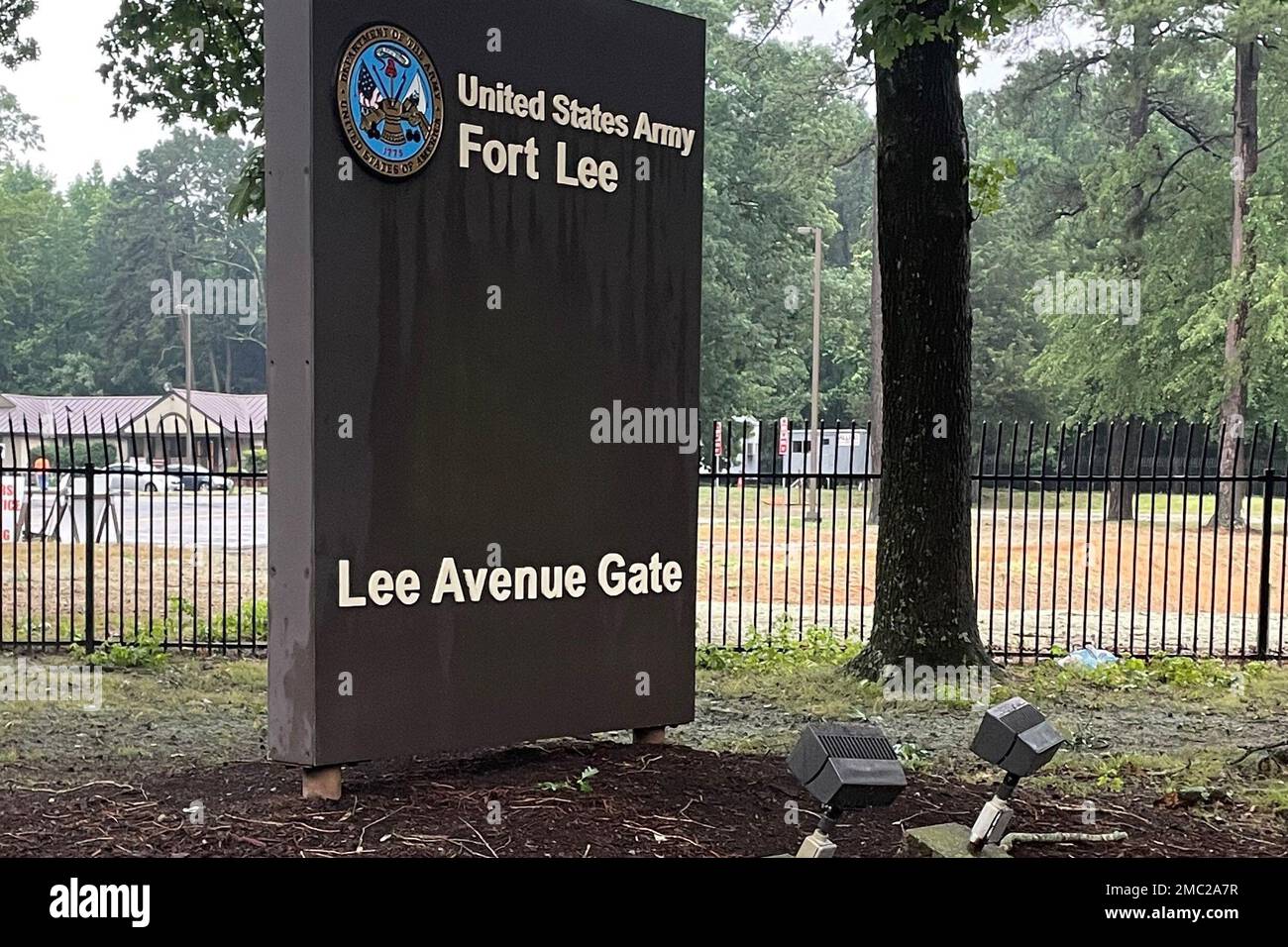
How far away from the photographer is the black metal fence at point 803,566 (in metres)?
12.8

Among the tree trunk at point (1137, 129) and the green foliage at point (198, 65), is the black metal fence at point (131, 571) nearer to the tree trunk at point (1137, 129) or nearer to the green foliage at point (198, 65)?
the green foliage at point (198, 65)

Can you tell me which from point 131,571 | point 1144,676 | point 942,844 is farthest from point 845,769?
point 131,571

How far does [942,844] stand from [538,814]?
1673 millimetres

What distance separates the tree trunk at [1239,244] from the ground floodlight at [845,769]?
27852 millimetres

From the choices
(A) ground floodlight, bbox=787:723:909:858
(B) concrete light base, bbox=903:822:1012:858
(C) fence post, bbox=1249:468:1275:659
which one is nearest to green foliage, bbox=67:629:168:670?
(B) concrete light base, bbox=903:822:1012:858

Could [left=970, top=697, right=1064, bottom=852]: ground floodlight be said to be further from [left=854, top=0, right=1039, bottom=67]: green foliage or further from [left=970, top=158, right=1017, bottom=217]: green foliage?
[left=970, top=158, right=1017, bottom=217]: green foliage

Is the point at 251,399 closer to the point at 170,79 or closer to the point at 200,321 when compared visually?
the point at 200,321

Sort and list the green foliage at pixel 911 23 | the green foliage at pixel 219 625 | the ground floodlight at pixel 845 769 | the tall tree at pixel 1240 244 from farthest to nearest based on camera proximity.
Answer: the tall tree at pixel 1240 244, the green foliage at pixel 219 625, the green foliage at pixel 911 23, the ground floodlight at pixel 845 769

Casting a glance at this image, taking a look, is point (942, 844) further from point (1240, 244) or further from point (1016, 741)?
point (1240, 244)

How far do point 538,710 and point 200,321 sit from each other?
7086 cm

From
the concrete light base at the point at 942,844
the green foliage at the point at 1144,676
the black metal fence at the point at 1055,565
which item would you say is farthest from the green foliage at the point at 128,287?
the concrete light base at the point at 942,844

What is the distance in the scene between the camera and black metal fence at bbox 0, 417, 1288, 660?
504 inches

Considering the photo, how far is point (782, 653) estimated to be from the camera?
1248 centimetres

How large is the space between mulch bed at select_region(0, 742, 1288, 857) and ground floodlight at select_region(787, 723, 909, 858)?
101 centimetres
